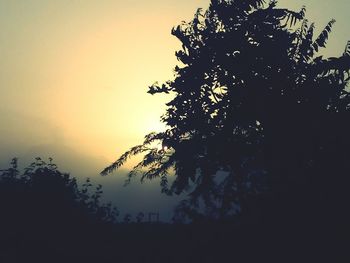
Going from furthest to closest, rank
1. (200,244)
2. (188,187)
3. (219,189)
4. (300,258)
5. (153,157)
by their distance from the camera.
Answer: (153,157) < (188,187) < (219,189) < (200,244) < (300,258)

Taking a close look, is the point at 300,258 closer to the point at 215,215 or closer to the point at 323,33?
the point at 215,215

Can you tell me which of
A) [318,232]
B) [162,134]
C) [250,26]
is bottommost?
[318,232]

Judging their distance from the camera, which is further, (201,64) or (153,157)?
(153,157)

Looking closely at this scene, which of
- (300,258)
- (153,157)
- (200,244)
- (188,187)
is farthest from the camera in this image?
(153,157)

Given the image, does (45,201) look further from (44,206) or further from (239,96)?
(239,96)

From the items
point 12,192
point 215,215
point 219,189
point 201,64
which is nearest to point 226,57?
point 201,64

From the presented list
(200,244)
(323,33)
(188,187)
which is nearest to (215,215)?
(200,244)

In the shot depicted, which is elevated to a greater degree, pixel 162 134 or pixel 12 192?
pixel 162 134

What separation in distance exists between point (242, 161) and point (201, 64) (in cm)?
348

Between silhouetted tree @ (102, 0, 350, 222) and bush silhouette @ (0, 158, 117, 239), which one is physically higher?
silhouetted tree @ (102, 0, 350, 222)

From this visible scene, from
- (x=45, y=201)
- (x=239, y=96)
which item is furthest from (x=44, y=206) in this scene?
→ (x=239, y=96)

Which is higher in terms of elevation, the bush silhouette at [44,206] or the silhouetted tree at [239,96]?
the silhouetted tree at [239,96]

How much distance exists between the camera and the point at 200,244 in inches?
273

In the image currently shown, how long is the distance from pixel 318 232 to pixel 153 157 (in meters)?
8.44
